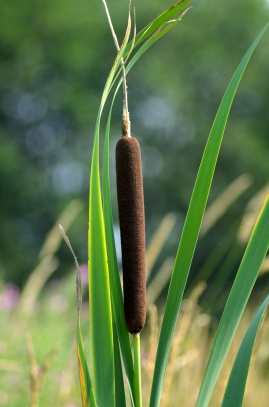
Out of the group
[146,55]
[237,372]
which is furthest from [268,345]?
[146,55]

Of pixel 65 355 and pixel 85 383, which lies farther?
pixel 65 355

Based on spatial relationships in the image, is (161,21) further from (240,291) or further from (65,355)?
(65,355)

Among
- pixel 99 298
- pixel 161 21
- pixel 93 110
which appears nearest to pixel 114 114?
pixel 93 110

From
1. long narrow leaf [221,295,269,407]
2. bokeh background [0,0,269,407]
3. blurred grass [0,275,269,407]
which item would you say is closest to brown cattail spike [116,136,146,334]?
long narrow leaf [221,295,269,407]

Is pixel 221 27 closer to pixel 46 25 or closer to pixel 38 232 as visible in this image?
pixel 46 25

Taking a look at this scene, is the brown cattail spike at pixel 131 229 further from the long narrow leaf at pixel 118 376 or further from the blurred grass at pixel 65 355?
the blurred grass at pixel 65 355

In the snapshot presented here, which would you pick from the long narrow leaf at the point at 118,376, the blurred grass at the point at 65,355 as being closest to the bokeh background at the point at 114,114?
the blurred grass at the point at 65,355
